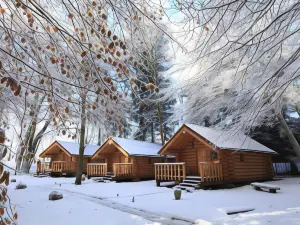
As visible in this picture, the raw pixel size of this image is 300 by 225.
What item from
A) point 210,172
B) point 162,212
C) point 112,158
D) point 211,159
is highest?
point 112,158

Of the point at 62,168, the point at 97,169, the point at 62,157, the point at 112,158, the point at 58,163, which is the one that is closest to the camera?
the point at 97,169

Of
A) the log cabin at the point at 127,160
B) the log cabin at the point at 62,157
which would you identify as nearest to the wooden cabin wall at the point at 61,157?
the log cabin at the point at 62,157

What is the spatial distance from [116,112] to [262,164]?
16048 mm

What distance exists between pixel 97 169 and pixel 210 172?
11.9 meters

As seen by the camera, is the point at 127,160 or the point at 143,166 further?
the point at 127,160

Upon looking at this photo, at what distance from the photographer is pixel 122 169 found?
19.4 meters

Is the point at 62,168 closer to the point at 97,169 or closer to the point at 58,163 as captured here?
the point at 58,163

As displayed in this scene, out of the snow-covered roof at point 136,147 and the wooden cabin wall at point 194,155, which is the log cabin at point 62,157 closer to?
the snow-covered roof at point 136,147

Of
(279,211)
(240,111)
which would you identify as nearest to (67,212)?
(240,111)

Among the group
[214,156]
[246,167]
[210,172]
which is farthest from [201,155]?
[246,167]

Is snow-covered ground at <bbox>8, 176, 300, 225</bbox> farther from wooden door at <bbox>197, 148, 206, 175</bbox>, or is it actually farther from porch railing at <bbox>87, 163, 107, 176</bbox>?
porch railing at <bbox>87, 163, 107, 176</bbox>

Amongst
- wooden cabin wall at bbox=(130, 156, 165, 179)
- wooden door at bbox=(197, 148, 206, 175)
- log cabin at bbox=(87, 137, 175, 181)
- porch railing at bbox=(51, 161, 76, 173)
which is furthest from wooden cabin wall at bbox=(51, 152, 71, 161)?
wooden door at bbox=(197, 148, 206, 175)

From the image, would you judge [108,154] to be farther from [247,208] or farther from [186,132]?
[247,208]

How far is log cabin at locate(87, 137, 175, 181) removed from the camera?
19.3 metres
